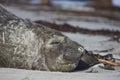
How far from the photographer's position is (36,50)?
4.81 m

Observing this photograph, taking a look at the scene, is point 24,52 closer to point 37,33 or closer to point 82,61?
point 37,33

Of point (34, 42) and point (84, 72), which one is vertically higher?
point (34, 42)

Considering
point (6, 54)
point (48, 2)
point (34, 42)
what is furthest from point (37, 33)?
point (48, 2)

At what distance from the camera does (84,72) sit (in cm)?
479

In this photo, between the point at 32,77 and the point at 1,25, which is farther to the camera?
the point at 1,25

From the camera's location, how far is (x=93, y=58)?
510 centimetres

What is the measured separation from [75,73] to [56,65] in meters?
0.26

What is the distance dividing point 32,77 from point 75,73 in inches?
24.2

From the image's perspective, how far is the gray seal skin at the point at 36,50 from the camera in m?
4.77

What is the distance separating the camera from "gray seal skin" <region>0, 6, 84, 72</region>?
188 inches

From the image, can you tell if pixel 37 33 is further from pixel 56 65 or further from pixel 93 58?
pixel 93 58

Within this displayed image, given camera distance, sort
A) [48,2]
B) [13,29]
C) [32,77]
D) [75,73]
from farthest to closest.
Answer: [48,2] < [13,29] < [75,73] < [32,77]

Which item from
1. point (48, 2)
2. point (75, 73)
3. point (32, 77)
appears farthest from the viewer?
point (48, 2)

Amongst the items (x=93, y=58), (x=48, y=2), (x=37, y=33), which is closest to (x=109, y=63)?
(x=93, y=58)
